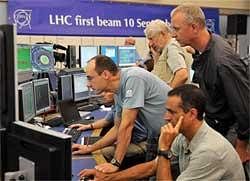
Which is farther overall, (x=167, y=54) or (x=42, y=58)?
(x=42, y=58)

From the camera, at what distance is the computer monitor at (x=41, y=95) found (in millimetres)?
3691

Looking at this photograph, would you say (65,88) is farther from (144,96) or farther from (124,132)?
(124,132)

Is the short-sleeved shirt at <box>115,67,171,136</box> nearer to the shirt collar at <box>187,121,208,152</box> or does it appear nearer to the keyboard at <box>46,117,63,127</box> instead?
the shirt collar at <box>187,121,208,152</box>

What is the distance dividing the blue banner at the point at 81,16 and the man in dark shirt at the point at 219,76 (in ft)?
10.5

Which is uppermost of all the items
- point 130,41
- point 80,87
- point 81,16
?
point 81,16

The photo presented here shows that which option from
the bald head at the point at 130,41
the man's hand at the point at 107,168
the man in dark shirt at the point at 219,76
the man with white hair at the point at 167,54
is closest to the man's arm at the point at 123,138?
the man's hand at the point at 107,168

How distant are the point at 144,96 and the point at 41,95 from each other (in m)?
1.41

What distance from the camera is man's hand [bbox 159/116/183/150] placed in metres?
2.09

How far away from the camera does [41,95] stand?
12.5 ft

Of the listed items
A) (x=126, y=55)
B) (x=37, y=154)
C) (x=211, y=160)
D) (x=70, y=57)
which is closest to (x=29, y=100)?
(x=211, y=160)

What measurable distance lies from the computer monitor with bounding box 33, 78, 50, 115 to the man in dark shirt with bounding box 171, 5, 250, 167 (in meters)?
1.57

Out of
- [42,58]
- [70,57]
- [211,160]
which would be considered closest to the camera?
[211,160]

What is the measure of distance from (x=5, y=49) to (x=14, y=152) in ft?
0.82

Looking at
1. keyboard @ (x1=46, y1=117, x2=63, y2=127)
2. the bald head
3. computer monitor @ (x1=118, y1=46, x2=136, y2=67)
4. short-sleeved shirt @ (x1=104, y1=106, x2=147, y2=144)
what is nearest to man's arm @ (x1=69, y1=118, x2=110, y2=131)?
keyboard @ (x1=46, y1=117, x2=63, y2=127)
